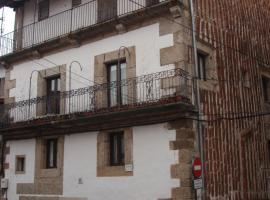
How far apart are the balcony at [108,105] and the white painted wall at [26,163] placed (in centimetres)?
51

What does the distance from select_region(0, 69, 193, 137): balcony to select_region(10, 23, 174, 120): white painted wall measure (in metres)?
0.33

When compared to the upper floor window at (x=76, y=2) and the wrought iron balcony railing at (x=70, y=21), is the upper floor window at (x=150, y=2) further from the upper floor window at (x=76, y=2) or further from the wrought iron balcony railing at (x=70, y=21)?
the upper floor window at (x=76, y=2)

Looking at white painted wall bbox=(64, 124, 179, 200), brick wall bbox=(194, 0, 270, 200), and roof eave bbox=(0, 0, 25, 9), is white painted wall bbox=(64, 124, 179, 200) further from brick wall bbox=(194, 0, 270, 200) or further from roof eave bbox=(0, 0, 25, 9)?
roof eave bbox=(0, 0, 25, 9)

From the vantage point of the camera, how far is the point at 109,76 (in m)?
A: 13.6

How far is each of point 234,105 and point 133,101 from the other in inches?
137

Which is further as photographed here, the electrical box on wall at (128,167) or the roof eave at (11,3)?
the roof eave at (11,3)

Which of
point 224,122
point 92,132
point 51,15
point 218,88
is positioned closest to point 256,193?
point 224,122

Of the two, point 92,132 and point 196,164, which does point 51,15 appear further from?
point 196,164

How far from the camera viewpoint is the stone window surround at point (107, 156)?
39.6ft

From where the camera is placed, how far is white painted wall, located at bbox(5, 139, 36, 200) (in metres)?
14.8

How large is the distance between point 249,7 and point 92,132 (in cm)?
795

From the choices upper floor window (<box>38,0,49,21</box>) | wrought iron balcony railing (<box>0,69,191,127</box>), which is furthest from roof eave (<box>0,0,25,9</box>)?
wrought iron balcony railing (<box>0,69,191,127</box>)

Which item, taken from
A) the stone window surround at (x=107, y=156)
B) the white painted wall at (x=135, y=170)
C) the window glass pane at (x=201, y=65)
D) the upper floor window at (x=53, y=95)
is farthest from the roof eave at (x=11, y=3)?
the window glass pane at (x=201, y=65)

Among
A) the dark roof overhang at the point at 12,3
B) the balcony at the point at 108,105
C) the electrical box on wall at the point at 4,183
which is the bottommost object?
the electrical box on wall at the point at 4,183
